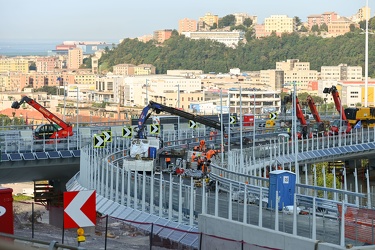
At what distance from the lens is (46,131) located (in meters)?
50.7

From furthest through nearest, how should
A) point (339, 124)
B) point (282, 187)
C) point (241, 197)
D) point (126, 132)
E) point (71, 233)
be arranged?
1. point (339, 124)
2. point (126, 132)
3. point (241, 197)
4. point (282, 187)
5. point (71, 233)

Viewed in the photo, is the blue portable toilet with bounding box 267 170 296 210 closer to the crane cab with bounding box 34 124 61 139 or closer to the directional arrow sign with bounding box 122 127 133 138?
the directional arrow sign with bounding box 122 127 133 138

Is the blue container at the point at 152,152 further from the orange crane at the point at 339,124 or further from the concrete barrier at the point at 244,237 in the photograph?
the orange crane at the point at 339,124

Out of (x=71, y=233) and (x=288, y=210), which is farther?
(x=288, y=210)

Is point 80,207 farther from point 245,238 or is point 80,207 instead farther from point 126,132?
point 126,132

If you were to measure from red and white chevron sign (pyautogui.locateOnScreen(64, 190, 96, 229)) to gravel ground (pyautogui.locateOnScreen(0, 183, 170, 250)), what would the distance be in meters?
1.84

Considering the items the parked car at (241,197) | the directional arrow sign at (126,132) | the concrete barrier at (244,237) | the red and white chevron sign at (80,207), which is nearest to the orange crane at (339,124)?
the directional arrow sign at (126,132)

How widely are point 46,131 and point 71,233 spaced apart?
3073 centimetres

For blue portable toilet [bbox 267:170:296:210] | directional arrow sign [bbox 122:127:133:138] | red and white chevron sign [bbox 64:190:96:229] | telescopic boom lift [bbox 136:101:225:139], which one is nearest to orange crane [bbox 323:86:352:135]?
telescopic boom lift [bbox 136:101:225:139]

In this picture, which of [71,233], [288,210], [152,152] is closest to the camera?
[71,233]

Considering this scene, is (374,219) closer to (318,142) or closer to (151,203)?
(151,203)

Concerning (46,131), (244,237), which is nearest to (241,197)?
(244,237)

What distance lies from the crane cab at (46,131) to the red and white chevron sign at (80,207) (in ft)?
108

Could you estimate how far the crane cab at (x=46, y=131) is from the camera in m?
50.0
